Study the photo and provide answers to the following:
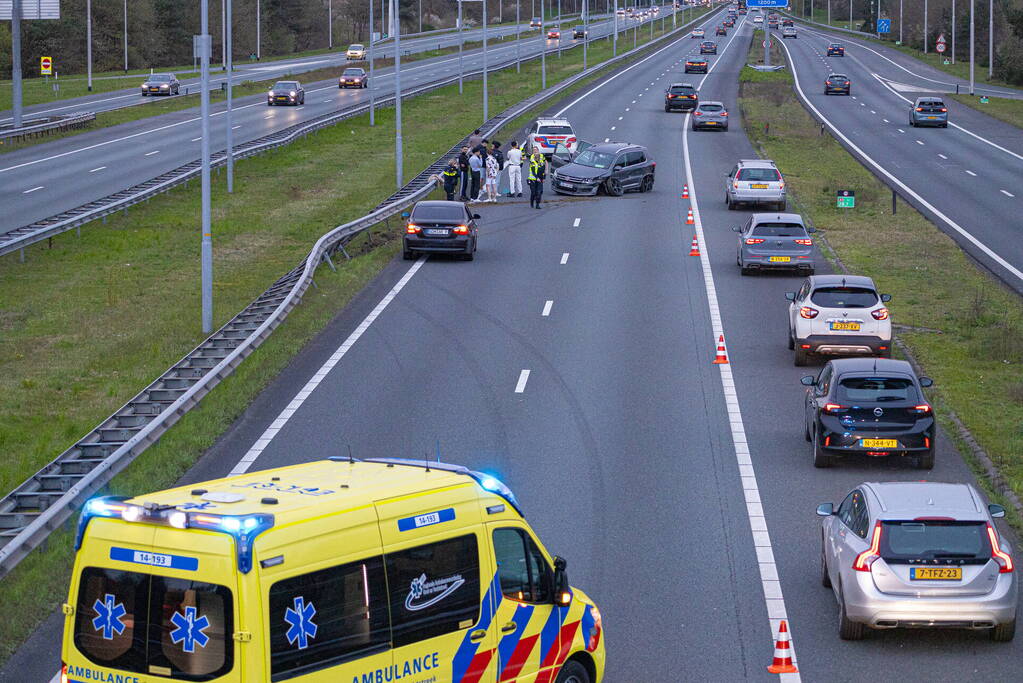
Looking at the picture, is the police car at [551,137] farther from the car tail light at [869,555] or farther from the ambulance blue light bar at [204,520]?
the ambulance blue light bar at [204,520]

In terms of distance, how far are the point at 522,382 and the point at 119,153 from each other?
38455mm

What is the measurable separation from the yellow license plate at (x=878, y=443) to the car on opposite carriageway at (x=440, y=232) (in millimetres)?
18314

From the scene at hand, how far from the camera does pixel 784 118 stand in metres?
74.4

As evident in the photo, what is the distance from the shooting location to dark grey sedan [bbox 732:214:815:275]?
3403cm

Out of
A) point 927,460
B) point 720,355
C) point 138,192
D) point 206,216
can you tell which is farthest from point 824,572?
point 138,192

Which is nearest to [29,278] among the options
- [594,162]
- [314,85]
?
[594,162]

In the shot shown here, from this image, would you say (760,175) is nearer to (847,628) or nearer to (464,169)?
(464,169)

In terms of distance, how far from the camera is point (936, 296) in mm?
31984

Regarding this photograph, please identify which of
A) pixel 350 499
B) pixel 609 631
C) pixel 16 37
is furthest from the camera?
pixel 16 37

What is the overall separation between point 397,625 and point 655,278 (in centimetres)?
2549

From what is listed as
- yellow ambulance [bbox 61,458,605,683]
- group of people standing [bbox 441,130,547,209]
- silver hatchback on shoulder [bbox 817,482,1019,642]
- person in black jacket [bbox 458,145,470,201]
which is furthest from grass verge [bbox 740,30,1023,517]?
person in black jacket [bbox 458,145,470,201]

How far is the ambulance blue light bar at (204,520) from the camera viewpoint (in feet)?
26.2

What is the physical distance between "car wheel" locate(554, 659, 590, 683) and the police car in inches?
1817

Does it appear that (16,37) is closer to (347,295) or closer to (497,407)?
(347,295)
